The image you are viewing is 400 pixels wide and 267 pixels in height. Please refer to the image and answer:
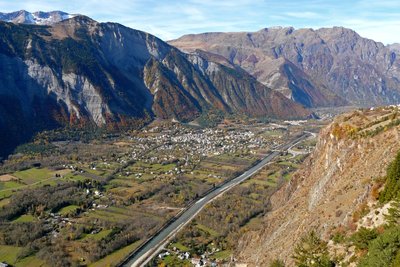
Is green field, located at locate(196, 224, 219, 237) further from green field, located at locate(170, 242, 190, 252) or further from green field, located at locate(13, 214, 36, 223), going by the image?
green field, located at locate(13, 214, 36, 223)

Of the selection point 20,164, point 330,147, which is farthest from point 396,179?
point 20,164

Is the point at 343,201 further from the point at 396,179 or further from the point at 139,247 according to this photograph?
the point at 139,247

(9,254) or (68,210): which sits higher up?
(68,210)

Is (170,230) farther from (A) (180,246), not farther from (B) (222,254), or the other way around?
(B) (222,254)

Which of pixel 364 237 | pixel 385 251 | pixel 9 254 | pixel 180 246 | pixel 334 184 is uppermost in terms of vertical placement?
pixel 385 251

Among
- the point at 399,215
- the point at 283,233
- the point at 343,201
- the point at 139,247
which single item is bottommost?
A: the point at 139,247

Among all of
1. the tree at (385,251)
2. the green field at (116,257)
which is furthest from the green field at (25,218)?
the tree at (385,251)

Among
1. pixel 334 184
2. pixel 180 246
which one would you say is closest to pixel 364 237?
pixel 334 184

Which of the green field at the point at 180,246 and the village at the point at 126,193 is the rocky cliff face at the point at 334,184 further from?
the village at the point at 126,193
